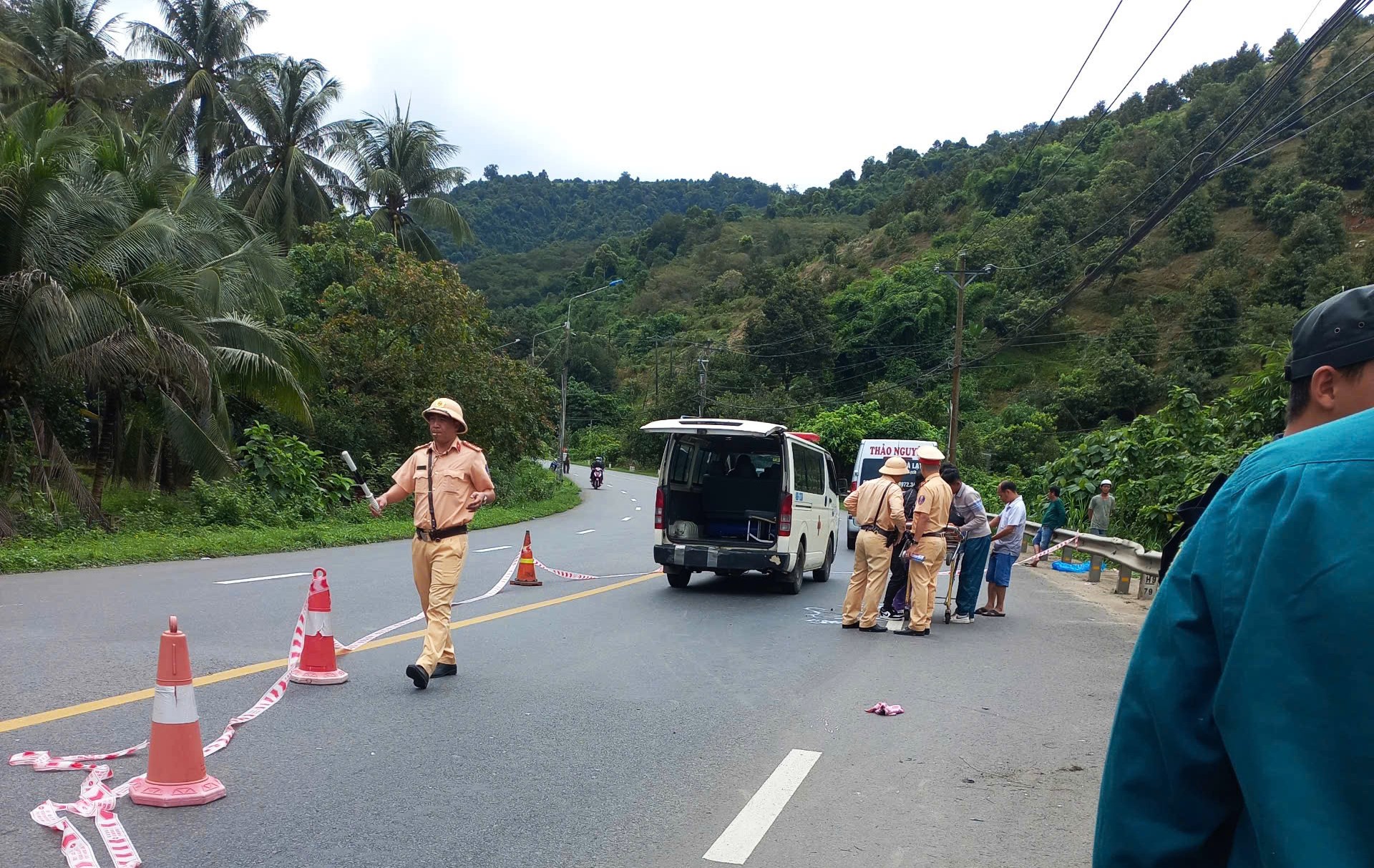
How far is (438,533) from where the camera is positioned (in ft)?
25.6

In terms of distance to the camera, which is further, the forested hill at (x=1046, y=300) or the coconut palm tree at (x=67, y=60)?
the forested hill at (x=1046, y=300)

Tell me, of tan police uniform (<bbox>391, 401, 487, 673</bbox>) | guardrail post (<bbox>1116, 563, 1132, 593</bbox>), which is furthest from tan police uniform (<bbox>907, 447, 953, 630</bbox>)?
guardrail post (<bbox>1116, 563, 1132, 593</bbox>)

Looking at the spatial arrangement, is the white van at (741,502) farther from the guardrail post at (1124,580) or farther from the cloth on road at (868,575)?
the guardrail post at (1124,580)

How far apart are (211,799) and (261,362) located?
18.9 meters

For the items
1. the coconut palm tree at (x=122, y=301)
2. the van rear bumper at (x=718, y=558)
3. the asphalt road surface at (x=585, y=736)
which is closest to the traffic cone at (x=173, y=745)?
the asphalt road surface at (x=585, y=736)

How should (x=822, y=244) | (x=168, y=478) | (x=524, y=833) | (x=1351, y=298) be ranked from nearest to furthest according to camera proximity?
(x=1351, y=298)
(x=524, y=833)
(x=168, y=478)
(x=822, y=244)

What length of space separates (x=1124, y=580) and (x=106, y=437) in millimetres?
18906

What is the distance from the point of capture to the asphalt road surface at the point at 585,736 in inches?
189

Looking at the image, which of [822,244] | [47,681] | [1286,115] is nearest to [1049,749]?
[47,681]

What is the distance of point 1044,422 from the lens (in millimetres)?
Result: 46406

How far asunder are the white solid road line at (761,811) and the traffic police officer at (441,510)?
278cm

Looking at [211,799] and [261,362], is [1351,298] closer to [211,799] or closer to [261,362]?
[211,799]

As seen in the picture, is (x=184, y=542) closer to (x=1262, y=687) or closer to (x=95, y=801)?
(x=95, y=801)

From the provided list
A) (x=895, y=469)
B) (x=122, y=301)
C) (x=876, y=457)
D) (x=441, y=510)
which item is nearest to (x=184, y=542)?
(x=122, y=301)
